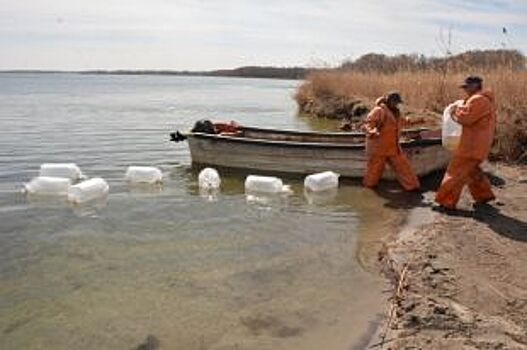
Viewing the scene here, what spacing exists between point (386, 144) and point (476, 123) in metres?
2.31

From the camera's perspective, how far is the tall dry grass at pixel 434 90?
12.8 m

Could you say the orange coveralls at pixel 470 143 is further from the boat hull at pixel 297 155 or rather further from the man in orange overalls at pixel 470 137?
the boat hull at pixel 297 155

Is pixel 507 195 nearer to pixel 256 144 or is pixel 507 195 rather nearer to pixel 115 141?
pixel 256 144

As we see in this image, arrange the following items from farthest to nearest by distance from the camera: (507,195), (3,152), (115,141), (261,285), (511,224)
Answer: (115,141) → (3,152) → (507,195) → (511,224) → (261,285)

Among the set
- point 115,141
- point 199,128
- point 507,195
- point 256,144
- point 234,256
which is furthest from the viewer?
point 115,141

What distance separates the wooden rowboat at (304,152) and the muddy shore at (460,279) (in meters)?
2.18

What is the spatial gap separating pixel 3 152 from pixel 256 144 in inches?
283

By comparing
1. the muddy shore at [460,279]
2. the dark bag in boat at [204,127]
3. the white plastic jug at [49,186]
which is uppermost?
the dark bag in boat at [204,127]

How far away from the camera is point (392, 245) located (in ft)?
25.8

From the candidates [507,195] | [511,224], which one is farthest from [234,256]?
[507,195]

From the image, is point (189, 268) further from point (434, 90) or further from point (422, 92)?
point (422, 92)

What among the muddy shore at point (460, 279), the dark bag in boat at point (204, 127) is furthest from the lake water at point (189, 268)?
the dark bag in boat at point (204, 127)

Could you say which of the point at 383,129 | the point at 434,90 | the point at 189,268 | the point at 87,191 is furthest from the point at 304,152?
the point at 434,90

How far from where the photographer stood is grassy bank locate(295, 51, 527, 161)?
1287cm
